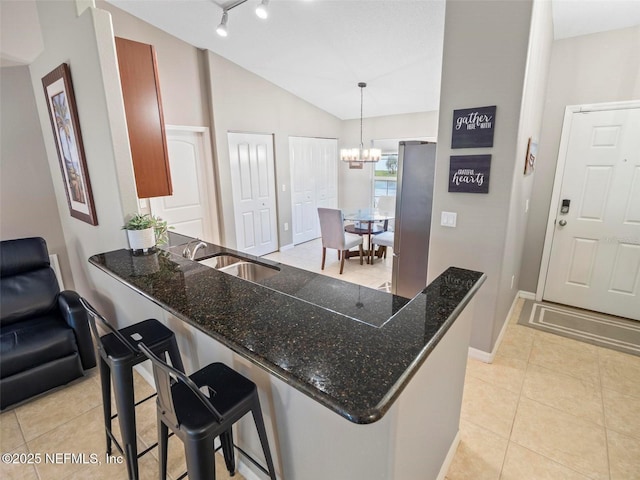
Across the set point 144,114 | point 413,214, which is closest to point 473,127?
point 413,214

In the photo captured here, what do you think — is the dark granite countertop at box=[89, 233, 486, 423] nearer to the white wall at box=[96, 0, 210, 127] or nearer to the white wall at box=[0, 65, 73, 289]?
Answer: the white wall at box=[0, 65, 73, 289]

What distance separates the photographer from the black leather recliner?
2.04 metres

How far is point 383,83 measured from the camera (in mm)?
4504

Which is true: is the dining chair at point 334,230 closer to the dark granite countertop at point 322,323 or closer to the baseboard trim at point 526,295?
the baseboard trim at point 526,295

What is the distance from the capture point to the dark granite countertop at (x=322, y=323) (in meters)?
0.81

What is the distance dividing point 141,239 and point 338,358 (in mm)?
1633

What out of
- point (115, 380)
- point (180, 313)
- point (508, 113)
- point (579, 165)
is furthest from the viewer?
point (579, 165)

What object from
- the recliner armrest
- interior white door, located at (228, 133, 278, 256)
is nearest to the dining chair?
interior white door, located at (228, 133, 278, 256)

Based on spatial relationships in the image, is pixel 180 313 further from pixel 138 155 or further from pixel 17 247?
pixel 17 247

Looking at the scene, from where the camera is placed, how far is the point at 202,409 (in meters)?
1.12

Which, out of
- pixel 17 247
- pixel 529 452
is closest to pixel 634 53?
pixel 529 452

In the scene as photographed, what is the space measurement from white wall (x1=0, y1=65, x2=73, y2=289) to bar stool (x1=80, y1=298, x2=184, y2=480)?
209 cm

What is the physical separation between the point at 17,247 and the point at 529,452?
3.71 metres

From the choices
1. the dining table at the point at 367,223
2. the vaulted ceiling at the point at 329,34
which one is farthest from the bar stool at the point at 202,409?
the dining table at the point at 367,223
